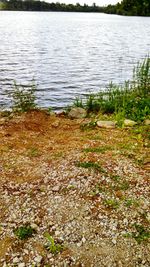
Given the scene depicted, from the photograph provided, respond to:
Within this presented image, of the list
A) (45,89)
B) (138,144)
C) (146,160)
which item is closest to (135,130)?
(138,144)

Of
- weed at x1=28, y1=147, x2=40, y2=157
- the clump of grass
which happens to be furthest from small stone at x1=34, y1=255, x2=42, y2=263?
weed at x1=28, y1=147, x2=40, y2=157

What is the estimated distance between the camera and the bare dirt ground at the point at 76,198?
5703 mm

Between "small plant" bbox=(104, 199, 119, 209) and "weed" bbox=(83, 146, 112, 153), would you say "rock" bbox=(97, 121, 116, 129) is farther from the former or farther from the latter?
"small plant" bbox=(104, 199, 119, 209)

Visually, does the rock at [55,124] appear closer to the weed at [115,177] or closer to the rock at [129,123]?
the rock at [129,123]

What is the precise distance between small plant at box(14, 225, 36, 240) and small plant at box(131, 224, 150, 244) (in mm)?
1680

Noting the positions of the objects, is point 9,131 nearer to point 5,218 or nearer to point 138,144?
point 138,144

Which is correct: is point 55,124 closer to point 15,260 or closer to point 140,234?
point 140,234

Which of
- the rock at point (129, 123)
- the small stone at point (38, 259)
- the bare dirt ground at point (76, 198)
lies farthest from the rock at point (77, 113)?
the small stone at point (38, 259)

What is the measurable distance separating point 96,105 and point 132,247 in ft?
30.0

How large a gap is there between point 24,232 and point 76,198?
51.0 inches

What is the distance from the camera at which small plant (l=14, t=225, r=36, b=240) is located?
601 cm

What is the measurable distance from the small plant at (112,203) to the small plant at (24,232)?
148 centimetres

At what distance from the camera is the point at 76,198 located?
22.8 feet

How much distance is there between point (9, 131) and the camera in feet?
34.4
